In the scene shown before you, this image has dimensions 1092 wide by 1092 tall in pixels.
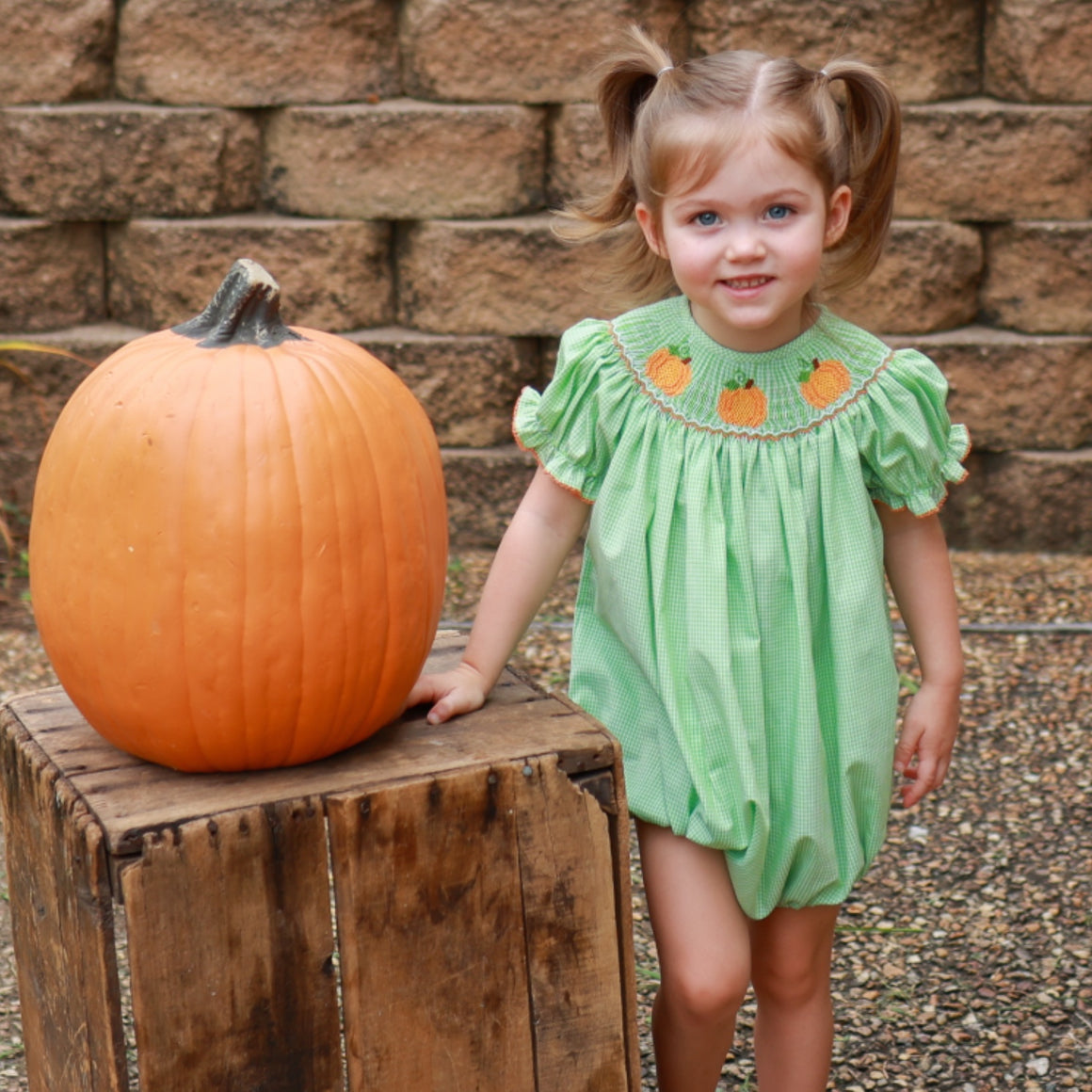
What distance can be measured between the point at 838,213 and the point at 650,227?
0.76 feet

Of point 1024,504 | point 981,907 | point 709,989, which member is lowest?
point 981,907

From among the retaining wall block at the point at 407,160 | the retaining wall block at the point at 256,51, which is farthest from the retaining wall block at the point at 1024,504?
the retaining wall block at the point at 256,51

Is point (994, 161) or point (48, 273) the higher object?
point (994, 161)

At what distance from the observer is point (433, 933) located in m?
1.63

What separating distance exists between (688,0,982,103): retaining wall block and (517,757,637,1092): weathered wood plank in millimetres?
2750

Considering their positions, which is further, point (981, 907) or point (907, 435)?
point (981, 907)

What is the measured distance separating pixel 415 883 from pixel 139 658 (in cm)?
38

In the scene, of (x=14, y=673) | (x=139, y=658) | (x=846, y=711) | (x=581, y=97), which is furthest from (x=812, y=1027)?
(x=581, y=97)

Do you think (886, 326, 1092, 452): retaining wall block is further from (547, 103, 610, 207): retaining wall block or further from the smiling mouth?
the smiling mouth

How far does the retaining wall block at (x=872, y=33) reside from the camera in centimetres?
A: 387

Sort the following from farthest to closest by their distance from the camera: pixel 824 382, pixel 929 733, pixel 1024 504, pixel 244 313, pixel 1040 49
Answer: pixel 1024 504 → pixel 1040 49 → pixel 929 733 → pixel 824 382 → pixel 244 313

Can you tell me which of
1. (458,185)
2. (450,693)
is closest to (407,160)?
(458,185)

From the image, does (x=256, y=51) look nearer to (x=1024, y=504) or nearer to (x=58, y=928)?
(x=1024, y=504)

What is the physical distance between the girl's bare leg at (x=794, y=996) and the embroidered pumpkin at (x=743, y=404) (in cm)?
63
